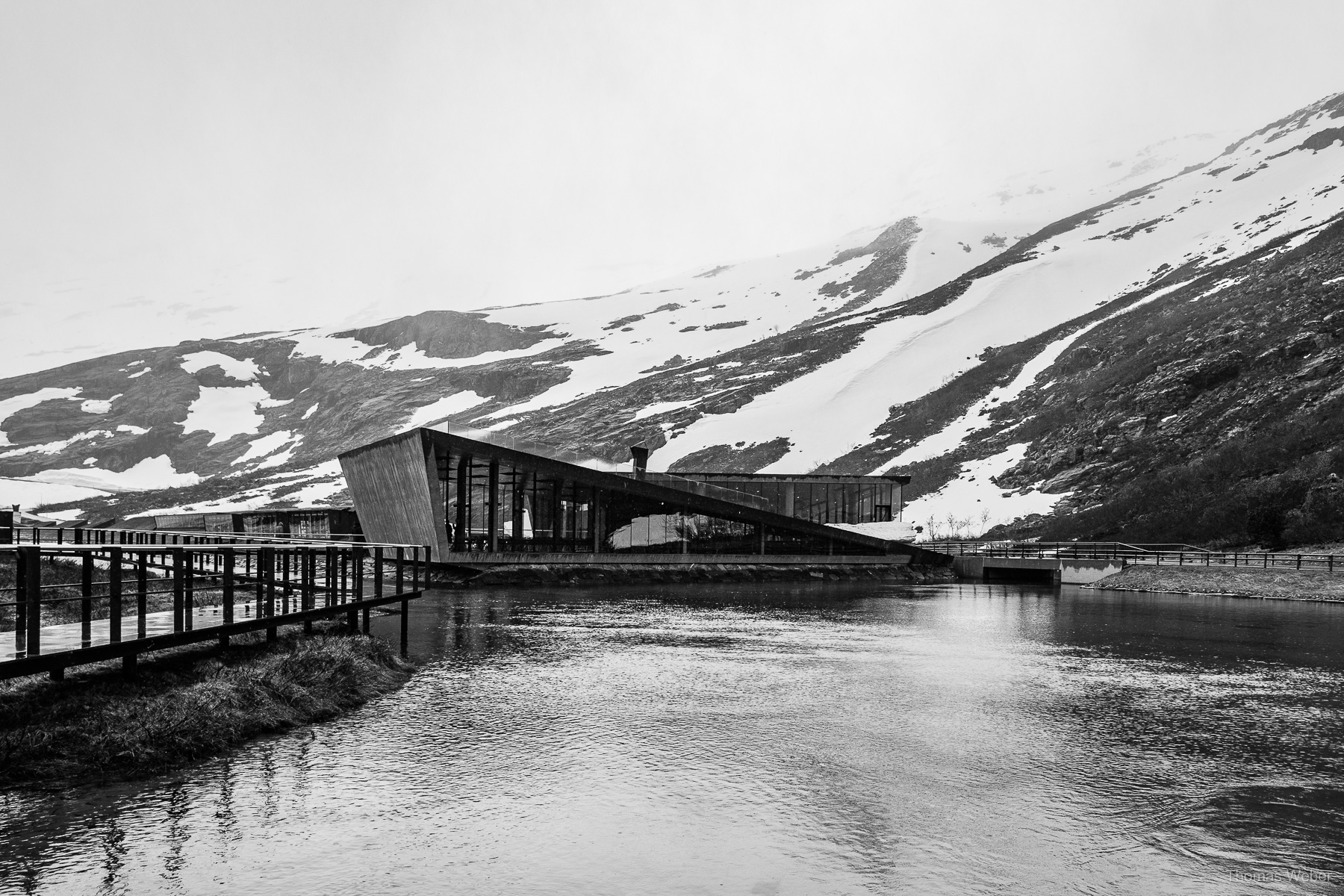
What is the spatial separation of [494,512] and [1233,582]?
38.6m

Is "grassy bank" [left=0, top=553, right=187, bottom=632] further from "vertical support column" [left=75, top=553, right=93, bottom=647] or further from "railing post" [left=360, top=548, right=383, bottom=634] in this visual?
"railing post" [left=360, top=548, right=383, bottom=634]

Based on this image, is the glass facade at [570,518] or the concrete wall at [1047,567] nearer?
the glass facade at [570,518]

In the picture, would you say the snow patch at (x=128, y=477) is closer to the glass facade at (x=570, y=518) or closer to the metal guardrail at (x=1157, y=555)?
the glass facade at (x=570, y=518)

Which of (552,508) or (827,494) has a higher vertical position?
(827,494)

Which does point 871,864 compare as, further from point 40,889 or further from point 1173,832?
point 40,889

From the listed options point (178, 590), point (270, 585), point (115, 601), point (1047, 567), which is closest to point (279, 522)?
point (1047, 567)

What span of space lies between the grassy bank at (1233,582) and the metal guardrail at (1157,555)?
1007mm

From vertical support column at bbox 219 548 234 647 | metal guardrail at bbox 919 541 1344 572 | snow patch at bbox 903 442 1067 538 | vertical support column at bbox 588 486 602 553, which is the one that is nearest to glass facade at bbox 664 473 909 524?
metal guardrail at bbox 919 541 1344 572

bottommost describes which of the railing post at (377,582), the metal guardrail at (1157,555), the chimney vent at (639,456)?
the metal guardrail at (1157,555)

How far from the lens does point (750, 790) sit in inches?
545

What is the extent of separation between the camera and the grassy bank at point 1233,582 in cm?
5000

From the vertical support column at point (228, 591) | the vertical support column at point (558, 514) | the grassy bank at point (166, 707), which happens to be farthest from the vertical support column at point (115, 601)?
the vertical support column at point (558, 514)

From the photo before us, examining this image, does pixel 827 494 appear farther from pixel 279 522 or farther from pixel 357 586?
pixel 357 586

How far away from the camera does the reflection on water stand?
1070cm
